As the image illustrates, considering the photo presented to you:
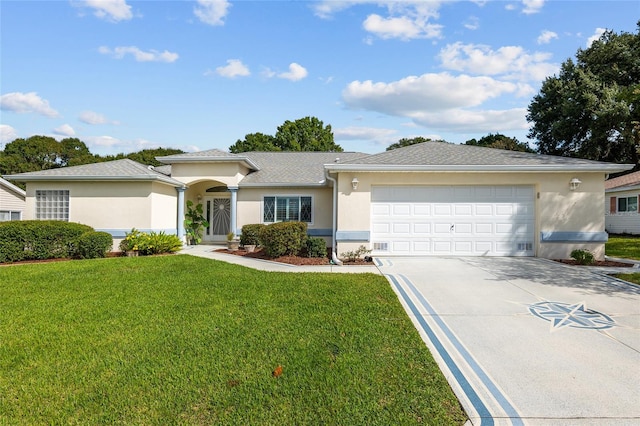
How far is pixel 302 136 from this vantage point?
42125 millimetres

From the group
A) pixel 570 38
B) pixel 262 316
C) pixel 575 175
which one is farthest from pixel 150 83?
pixel 575 175

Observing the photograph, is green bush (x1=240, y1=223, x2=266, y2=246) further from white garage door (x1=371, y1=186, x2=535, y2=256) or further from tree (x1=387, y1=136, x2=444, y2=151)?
tree (x1=387, y1=136, x2=444, y2=151)

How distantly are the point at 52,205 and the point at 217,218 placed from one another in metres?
6.76

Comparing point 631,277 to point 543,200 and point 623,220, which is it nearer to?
point 543,200

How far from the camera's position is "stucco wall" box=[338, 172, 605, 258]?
10.9 m

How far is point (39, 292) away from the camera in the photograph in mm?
6828

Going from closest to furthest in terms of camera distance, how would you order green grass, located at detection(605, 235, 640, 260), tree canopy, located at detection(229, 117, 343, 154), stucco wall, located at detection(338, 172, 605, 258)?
stucco wall, located at detection(338, 172, 605, 258) → green grass, located at detection(605, 235, 640, 260) → tree canopy, located at detection(229, 117, 343, 154)

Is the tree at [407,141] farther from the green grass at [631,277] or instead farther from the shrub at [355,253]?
the green grass at [631,277]

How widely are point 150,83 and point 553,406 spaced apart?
15.1 m

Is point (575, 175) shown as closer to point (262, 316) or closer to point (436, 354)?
point (436, 354)

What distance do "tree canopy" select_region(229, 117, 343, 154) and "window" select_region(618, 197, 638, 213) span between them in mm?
28082

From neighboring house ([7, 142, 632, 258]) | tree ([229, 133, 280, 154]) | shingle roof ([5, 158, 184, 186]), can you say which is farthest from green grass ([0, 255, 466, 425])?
→ tree ([229, 133, 280, 154])

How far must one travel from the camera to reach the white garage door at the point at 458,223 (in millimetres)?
11141

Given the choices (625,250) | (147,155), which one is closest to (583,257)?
(625,250)
